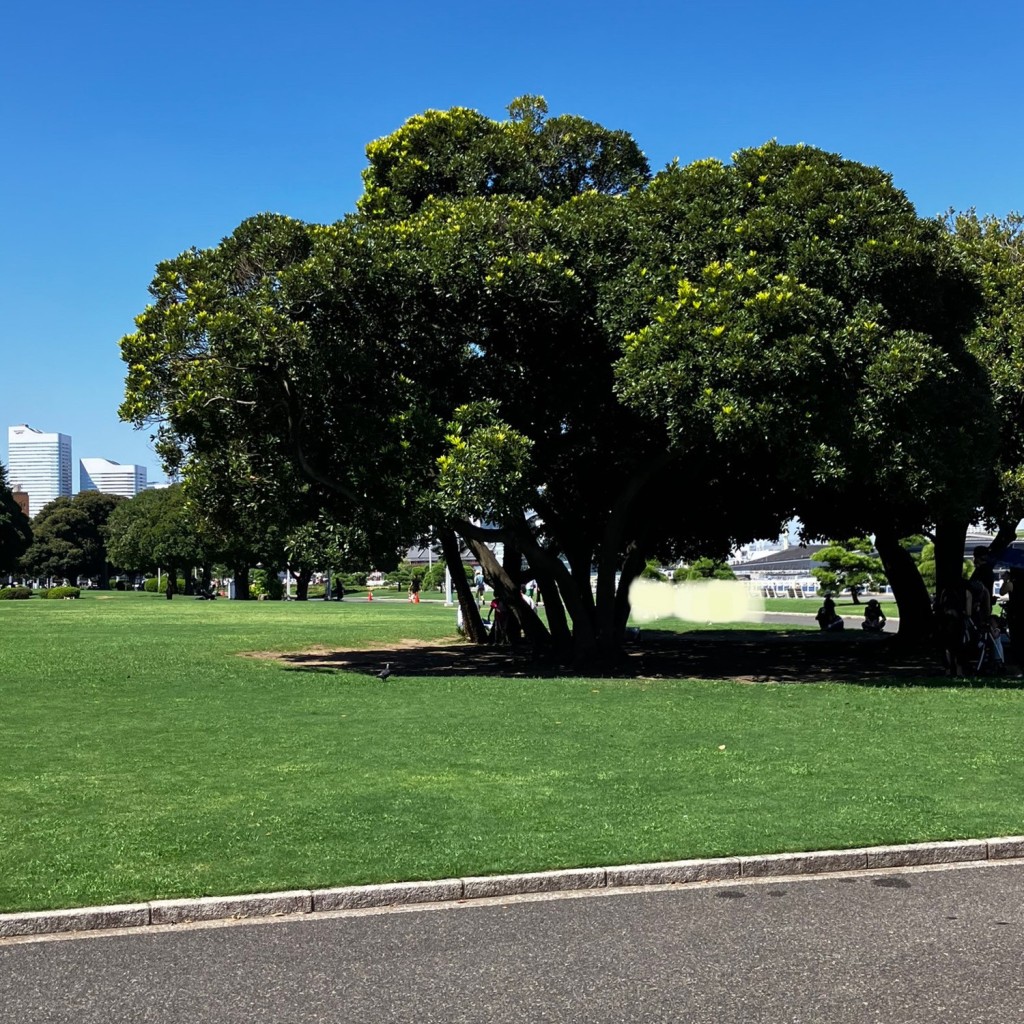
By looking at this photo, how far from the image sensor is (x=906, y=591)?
24.9m

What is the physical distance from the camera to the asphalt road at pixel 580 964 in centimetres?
439

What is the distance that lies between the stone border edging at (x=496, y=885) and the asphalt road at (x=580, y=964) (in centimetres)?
12

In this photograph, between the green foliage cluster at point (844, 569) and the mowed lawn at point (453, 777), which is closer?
the mowed lawn at point (453, 777)

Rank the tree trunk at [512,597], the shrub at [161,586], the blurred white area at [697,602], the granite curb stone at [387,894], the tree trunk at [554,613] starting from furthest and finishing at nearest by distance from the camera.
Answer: the shrub at [161,586], the blurred white area at [697,602], the tree trunk at [512,597], the tree trunk at [554,613], the granite curb stone at [387,894]

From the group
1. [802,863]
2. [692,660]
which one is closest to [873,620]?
[692,660]

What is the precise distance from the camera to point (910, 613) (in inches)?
963

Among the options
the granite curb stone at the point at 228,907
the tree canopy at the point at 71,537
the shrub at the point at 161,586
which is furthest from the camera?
the tree canopy at the point at 71,537

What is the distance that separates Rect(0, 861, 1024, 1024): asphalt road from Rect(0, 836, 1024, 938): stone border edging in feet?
0.40

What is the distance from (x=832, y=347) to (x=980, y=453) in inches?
123

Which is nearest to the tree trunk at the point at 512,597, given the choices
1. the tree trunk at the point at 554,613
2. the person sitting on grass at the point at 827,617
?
the tree trunk at the point at 554,613

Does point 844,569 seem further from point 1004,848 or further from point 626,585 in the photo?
point 1004,848

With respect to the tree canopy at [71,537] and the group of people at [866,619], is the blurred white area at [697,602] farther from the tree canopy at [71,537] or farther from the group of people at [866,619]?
the tree canopy at [71,537]

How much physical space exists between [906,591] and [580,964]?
21.7 m

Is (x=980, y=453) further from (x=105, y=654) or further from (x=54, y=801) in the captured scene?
(x=105, y=654)
